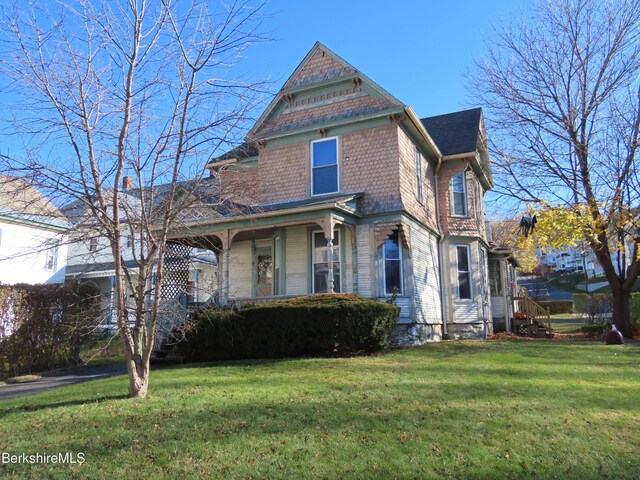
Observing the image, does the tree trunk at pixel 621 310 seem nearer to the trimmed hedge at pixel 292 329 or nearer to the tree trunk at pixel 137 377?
the trimmed hedge at pixel 292 329

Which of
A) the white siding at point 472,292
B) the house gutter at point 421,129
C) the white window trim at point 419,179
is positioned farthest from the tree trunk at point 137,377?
the white siding at point 472,292

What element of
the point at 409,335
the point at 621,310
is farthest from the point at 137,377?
the point at 621,310

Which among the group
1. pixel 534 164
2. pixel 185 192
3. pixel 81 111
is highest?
pixel 534 164

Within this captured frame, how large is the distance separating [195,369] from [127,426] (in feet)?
14.8

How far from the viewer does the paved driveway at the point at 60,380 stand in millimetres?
9039

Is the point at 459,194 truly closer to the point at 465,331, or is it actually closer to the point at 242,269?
the point at 465,331

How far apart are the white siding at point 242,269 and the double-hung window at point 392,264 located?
4622 mm

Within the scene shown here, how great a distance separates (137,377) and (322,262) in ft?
28.3

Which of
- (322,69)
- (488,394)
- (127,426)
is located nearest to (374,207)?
(322,69)

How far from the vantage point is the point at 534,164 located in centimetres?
1911

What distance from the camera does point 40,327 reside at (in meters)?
11.8

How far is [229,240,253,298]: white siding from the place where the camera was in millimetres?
16406

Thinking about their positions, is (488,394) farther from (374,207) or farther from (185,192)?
(374,207)

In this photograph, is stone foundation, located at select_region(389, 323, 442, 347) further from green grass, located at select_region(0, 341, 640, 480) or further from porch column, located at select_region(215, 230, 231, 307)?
porch column, located at select_region(215, 230, 231, 307)
